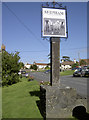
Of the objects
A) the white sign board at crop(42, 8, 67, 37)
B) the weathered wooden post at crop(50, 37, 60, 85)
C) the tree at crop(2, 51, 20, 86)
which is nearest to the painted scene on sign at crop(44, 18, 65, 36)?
the white sign board at crop(42, 8, 67, 37)

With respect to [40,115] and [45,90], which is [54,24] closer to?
[45,90]

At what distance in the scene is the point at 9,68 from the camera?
1688 centimetres

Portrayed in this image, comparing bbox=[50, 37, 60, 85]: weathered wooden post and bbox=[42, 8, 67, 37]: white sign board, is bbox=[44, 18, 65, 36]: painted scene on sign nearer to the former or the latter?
bbox=[42, 8, 67, 37]: white sign board

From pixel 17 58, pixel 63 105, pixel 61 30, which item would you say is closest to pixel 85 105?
pixel 63 105

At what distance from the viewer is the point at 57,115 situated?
5.23 meters

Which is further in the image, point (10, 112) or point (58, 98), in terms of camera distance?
point (10, 112)

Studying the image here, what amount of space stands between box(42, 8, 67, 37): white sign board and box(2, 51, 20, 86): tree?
10582 millimetres

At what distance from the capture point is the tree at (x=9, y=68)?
52.5 feet

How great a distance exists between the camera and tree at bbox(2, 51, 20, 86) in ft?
52.5

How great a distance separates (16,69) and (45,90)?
12616mm

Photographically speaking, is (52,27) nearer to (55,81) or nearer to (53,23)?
(53,23)

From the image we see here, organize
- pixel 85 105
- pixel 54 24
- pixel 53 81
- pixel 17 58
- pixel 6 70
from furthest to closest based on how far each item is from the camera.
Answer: pixel 17 58
pixel 6 70
pixel 54 24
pixel 53 81
pixel 85 105

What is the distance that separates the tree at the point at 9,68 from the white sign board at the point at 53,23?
1058cm

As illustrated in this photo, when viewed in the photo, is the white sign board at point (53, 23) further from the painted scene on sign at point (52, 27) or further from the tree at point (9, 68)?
the tree at point (9, 68)
